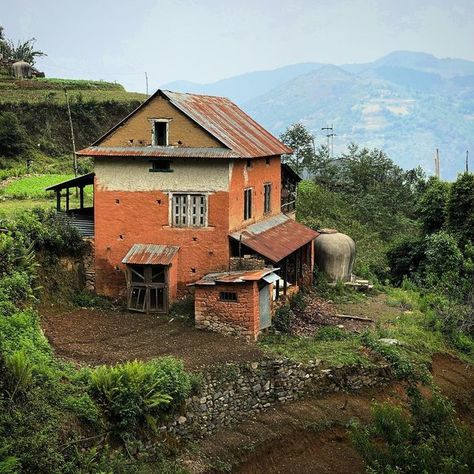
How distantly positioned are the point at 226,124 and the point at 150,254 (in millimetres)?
5863

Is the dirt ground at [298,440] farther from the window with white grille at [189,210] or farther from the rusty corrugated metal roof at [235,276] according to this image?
the window with white grille at [189,210]

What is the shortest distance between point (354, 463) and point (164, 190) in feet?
36.3

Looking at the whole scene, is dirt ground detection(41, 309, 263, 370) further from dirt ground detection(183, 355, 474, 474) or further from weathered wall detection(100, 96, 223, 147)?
weathered wall detection(100, 96, 223, 147)

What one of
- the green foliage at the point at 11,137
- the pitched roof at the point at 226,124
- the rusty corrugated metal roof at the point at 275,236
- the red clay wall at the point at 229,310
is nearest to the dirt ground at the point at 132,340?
the red clay wall at the point at 229,310

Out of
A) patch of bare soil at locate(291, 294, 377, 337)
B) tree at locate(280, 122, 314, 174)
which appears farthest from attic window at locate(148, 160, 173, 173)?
tree at locate(280, 122, 314, 174)

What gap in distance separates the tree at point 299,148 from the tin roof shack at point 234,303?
32.0 m

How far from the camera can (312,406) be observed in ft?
72.6

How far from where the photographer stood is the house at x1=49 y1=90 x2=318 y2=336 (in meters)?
26.2

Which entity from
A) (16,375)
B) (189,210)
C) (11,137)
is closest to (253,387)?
(16,375)

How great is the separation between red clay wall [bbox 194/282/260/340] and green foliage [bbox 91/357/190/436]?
480 cm

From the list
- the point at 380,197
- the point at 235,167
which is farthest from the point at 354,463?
the point at 380,197

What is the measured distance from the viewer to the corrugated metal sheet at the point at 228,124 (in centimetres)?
2662

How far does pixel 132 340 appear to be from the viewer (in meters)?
23.1

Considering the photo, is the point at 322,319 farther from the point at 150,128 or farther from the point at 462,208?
the point at 462,208
